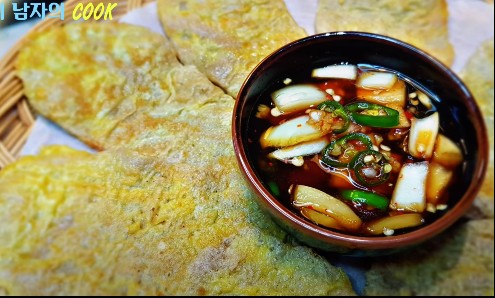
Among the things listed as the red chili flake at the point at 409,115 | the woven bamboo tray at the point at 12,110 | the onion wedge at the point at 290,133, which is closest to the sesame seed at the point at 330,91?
the onion wedge at the point at 290,133

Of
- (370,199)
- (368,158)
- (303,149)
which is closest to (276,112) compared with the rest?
(303,149)

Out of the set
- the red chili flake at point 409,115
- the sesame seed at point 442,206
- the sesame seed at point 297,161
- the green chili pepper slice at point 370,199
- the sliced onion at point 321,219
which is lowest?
the sliced onion at point 321,219

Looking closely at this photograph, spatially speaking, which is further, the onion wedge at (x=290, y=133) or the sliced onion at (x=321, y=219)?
the onion wedge at (x=290, y=133)

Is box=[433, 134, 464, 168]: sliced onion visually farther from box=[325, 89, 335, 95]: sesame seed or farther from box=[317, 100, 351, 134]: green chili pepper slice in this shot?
box=[325, 89, 335, 95]: sesame seed

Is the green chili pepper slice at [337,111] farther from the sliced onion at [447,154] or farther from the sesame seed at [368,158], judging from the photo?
the sliced onion at [447,154]

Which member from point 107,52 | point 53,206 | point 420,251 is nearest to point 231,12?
point 107,52

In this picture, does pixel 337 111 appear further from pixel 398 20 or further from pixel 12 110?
pixel 12 110
